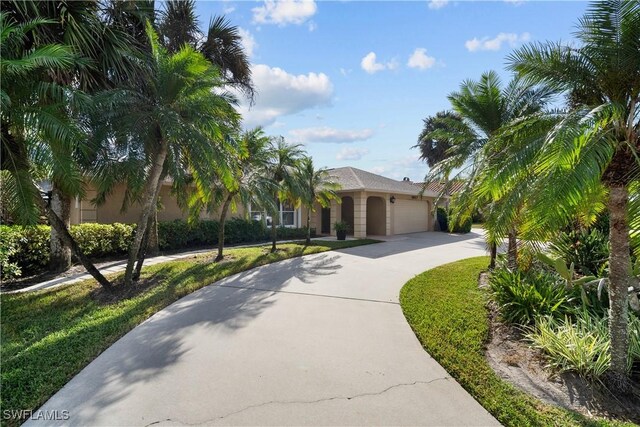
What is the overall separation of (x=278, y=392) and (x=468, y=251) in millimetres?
13883

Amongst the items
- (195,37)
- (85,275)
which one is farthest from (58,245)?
A: (195,37)

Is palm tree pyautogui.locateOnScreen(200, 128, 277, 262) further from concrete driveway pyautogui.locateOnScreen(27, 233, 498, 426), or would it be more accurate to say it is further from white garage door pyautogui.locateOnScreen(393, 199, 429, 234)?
white garage door pyautogui.locateOnScreen(393, 199, 429, 234)

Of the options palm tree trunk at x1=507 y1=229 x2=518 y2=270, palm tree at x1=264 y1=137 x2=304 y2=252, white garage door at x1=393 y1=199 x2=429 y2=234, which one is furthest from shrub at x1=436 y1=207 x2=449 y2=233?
palm tree trunk at x1=507 y1=229 x2=518 y2=270

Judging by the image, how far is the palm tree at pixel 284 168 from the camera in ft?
45.2

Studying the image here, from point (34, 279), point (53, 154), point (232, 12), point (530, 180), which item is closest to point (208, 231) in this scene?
point (34, 279)

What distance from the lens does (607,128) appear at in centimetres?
378

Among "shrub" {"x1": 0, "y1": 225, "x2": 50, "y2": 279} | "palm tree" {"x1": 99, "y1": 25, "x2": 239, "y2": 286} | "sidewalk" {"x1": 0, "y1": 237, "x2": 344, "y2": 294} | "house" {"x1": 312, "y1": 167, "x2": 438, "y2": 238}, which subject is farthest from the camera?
"house" {"x1": 312, "y1": 167, "x2": 438, "y2": 238}

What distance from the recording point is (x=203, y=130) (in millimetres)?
7543

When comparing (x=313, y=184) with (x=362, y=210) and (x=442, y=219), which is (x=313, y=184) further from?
(x=442, y=219)

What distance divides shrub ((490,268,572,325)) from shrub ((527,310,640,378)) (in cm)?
57

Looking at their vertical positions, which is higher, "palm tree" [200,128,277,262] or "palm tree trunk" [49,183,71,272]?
"palm tree" [200,128,277,262]

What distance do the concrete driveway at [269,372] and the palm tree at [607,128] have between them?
8.03 feet

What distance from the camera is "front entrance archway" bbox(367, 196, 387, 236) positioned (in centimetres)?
2159

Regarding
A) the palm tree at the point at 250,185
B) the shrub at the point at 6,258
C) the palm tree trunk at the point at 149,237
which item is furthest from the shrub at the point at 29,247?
the palm tree at the point at 250,185
